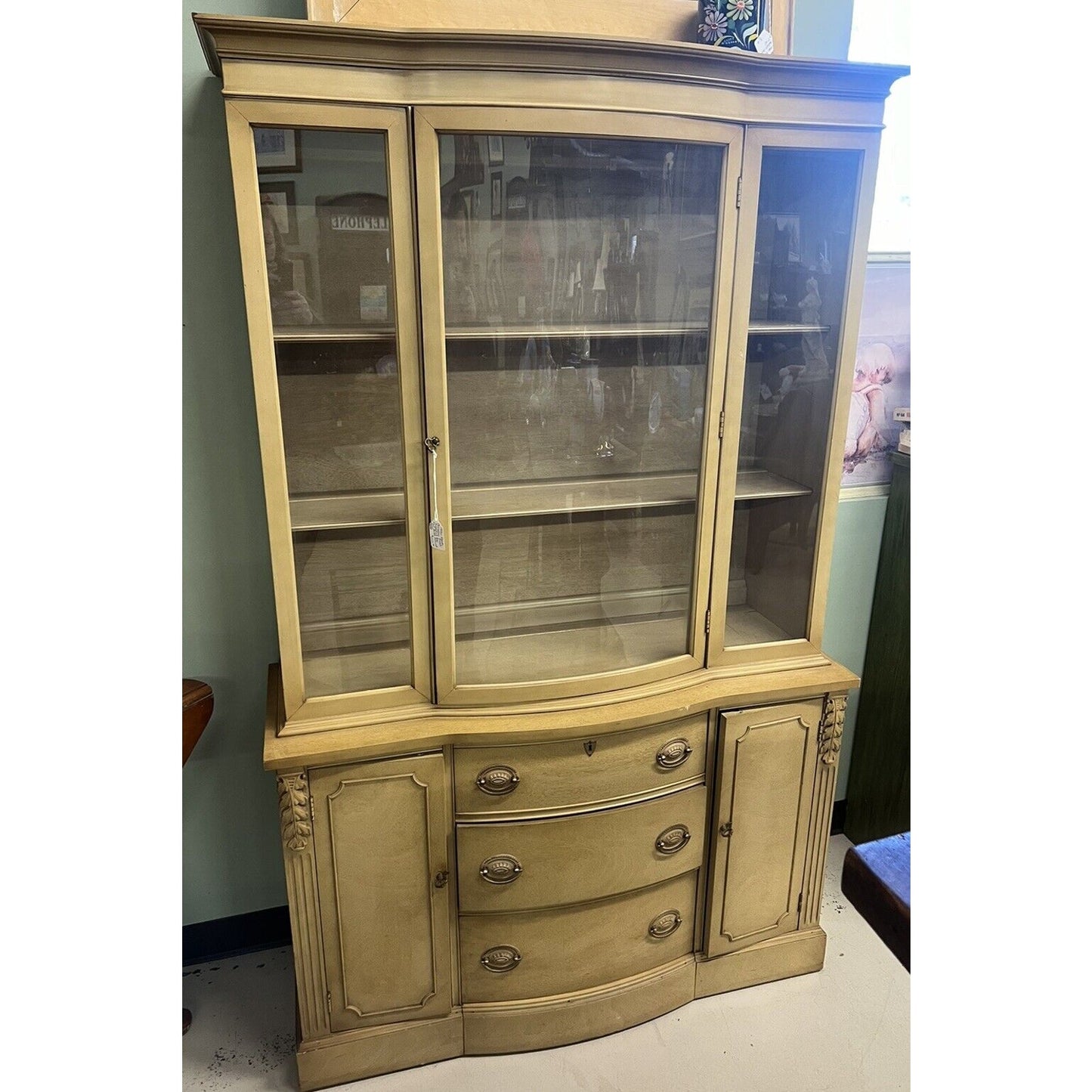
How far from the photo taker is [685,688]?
1.80 m

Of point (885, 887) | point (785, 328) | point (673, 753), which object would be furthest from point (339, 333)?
point (885, 887)

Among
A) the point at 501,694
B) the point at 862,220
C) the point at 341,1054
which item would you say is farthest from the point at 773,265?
the point at 341,1054

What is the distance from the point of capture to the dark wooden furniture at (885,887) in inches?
27.6

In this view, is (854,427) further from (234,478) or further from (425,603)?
(234,478)

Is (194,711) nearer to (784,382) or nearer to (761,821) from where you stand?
(761,821)

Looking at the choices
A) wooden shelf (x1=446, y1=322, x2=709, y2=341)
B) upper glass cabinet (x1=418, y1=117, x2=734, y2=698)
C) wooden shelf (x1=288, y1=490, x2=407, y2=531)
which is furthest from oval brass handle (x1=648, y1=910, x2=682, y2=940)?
wooden shelf (x1=446, y1=322, x2=709, y2=341)

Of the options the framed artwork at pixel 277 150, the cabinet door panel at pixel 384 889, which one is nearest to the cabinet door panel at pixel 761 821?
the cabinet door panel at pixel 384 889

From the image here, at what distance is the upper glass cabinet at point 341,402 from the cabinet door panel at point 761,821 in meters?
0.76

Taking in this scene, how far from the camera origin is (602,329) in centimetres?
167

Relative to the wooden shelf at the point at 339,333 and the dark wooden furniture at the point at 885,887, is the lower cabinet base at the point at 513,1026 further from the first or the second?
the wooden shelf at the point at 339,333

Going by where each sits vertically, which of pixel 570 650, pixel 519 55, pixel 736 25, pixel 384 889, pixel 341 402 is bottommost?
pixel 384 889

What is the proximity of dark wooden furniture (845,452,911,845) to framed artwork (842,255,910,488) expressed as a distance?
66 mm

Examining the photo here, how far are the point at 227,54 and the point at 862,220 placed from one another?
1225mm

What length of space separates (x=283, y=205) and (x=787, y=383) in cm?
110
